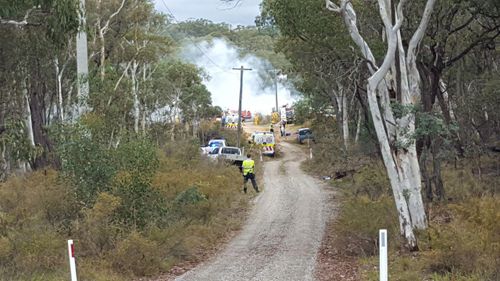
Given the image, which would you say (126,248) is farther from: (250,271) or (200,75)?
(200,75)

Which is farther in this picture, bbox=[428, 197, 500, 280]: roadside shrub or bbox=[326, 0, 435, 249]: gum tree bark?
bbox=[326, 0, 435, 249]: gum tree bark

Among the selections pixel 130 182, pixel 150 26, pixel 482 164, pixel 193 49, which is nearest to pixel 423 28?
pixel 130 182

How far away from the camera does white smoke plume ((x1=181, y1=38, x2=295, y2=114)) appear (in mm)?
118062

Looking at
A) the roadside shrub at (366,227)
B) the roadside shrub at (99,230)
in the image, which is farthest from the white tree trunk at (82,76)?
the roadside shrub at (366,227)

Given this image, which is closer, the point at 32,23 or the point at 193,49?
the point at 32,23

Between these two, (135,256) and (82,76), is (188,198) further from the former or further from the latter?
(135,256)

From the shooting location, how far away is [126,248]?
11.4 meters

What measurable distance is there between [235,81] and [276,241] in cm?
10836

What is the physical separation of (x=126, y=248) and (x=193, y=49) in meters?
113

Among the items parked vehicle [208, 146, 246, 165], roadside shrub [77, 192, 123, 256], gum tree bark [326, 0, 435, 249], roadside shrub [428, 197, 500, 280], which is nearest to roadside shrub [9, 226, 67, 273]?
roadside shrub [77, 192, 123, 256]

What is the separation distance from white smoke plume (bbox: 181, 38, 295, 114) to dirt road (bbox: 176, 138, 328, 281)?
9134 cm

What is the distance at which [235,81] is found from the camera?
122 m

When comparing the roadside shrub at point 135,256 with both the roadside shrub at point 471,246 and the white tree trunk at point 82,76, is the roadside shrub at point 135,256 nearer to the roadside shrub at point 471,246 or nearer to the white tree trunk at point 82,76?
the roadside shrub at point 471,246

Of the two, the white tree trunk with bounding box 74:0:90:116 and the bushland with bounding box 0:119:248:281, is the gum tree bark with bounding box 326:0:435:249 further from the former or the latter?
the white tree trunk with bounding box 74:0:90:116
